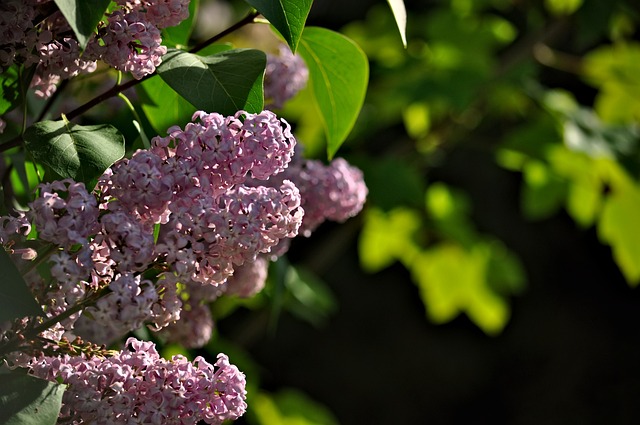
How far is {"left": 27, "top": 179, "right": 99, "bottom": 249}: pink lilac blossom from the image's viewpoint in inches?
15.1

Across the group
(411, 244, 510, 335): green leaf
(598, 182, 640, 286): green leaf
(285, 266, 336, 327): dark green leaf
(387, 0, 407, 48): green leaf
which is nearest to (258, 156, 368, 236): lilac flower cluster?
(387, 0, 407, 48): green leaf

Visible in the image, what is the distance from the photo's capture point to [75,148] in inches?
16.9

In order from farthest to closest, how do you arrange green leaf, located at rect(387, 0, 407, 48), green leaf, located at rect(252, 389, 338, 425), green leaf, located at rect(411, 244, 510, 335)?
green leaf, located at rect(411, 244, 510, 335) < green leaf, located at rect(252, 389, 338, 425) < green leaf, located at rect(387, 0, 407, 48)

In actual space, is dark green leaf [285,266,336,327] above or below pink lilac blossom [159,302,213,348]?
below

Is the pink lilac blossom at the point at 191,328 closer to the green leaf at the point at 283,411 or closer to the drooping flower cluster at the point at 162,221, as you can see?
the drooping flower cluster at the point at 162,221

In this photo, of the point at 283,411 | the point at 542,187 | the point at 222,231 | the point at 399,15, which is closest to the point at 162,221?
the point at 222,231

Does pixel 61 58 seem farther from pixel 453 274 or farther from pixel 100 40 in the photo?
pixel 453 274

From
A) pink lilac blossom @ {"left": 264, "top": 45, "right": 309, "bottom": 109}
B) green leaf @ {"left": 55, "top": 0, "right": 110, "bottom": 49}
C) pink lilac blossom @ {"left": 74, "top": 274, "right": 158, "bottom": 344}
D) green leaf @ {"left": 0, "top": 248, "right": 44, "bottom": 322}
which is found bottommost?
pink lilac blossom @ {"left": 264, "top": 45, "right": 309, "bottom": 109}

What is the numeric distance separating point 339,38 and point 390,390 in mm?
2105

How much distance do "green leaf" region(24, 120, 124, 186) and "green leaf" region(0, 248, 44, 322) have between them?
2.0 inches

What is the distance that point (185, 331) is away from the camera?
61 cm

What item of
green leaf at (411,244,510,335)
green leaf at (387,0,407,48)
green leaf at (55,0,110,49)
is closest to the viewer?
green leaf at (55,0,110,49)

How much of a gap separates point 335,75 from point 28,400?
27 cm

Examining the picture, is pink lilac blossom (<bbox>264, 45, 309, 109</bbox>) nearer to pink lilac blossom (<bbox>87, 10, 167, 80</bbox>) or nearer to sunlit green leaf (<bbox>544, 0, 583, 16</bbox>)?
pink lilac blossom (<bbox>87, 10, 167, 80</bbox>)
